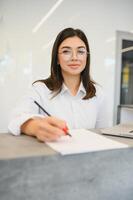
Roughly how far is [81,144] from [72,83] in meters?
0.62

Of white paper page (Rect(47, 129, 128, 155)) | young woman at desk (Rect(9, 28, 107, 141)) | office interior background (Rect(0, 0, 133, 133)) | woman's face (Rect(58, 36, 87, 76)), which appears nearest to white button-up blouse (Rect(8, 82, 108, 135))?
young woman at desk (Rect(9, 28, 107, 141))

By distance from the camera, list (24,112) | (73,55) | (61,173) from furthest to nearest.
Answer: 1. (73,55)
2. (24,112)
3. (61,173)

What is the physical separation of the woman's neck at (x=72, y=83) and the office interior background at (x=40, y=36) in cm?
154

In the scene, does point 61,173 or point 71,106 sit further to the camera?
point 71,106

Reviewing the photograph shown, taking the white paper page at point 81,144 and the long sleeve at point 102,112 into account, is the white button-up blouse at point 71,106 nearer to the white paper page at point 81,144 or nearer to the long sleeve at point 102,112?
the long sleeve at point 102,112

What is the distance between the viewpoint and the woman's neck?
3.62 ft

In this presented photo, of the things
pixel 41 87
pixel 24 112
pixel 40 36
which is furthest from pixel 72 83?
pixel 40 36

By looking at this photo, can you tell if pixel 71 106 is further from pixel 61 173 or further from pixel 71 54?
pixel 61 173

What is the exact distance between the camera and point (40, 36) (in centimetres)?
293

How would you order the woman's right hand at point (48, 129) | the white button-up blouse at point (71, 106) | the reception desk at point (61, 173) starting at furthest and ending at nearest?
the white button-up blouse at point (71, 106) < the woman's right hand at point (48, 129) < the reception desk at point (61, 173)

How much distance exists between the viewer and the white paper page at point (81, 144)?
47 cm

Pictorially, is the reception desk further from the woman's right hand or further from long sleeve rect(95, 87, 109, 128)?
long sleeve rect(95, 87, 109, 128)

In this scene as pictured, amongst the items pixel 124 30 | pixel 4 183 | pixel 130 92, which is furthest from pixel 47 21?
pixel 4 183

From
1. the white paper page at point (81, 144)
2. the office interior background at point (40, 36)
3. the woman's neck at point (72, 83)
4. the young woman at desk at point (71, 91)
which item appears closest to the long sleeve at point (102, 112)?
the young woman at desk at point (71, 91)
